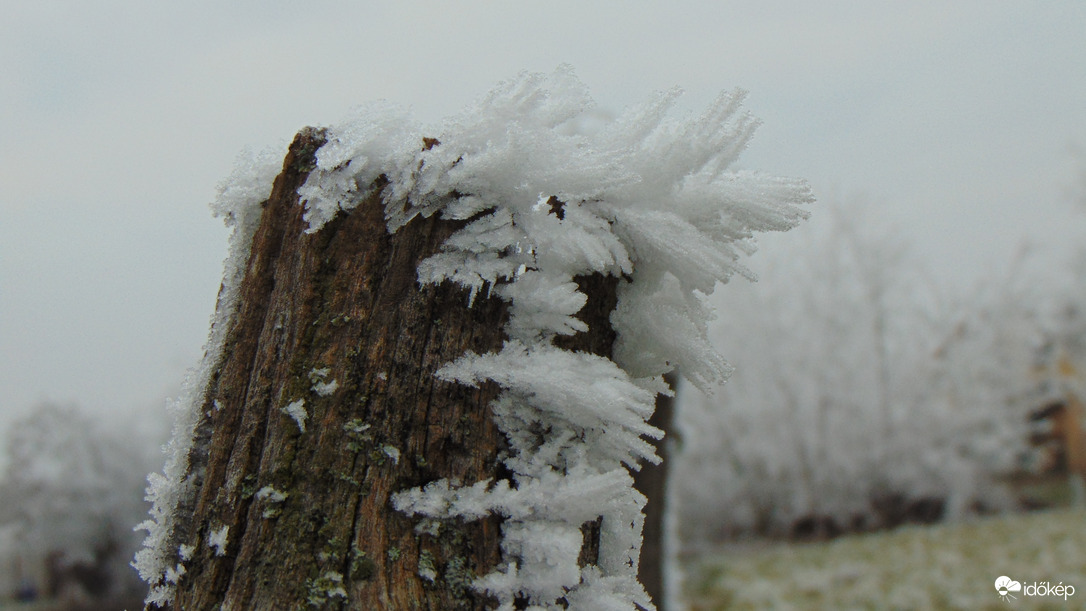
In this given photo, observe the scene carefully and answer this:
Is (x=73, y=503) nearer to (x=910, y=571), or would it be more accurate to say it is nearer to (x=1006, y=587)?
(x=910, y=571)

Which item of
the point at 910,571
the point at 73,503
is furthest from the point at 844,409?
the point at 73,503

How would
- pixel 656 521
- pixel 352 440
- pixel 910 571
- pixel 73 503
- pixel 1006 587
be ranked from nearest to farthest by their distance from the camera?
pixel 352 440, pixel 656 521, pixel 1006 587, pixel 910 571, pixel 73 503

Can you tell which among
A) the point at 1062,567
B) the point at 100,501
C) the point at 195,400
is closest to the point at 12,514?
the point at 100,501

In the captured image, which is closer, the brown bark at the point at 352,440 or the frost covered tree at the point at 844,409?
the brown bark at the point at 352,440

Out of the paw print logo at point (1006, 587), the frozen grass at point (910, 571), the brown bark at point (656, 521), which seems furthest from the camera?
the frozen grass at point (910, 571)

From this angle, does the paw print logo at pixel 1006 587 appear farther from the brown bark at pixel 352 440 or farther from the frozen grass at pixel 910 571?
the brown bark at pixel 352 440

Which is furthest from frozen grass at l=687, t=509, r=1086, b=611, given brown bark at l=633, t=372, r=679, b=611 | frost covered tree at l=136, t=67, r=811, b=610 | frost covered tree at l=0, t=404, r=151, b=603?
frost covered tree at l=0, t=404, r=151, b=603

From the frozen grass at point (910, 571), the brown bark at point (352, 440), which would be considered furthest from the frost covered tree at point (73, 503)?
the brown bark at point (352, 440)
